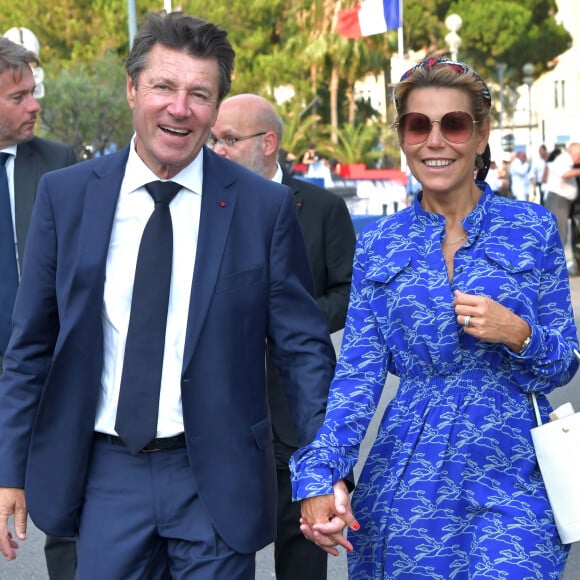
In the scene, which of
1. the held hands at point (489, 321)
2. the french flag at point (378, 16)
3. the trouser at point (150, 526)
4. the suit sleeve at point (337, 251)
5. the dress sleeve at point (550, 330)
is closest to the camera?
the held hands at point (489, 321)

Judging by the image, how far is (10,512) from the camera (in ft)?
10.5

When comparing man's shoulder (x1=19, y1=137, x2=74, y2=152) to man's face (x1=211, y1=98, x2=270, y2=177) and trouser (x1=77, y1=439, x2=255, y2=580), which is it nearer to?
man's face (x1=211, y1=98, x2=270, y2=177)

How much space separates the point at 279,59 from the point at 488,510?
50.3 metres

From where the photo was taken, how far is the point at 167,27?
3205 mm

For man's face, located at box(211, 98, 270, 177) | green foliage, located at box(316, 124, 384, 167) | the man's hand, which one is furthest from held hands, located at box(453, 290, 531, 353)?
green foliage, located at box(316, 124, 384, 167)

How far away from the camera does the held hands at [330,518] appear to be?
9.58ft

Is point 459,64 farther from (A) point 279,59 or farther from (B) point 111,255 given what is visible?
(A) point 279,59

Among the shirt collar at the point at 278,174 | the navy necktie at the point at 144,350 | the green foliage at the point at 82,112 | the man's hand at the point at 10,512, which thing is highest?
the green foliage at the point at 82,112

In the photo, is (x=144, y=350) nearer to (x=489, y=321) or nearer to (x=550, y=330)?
(x=489, y=321)

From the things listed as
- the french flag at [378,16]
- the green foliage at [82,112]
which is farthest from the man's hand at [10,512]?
the green foliage at [82,112]

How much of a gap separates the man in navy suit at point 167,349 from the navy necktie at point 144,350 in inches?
0.6

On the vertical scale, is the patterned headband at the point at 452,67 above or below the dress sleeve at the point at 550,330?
above

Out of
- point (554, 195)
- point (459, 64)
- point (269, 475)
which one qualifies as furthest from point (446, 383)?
point (554, 195)

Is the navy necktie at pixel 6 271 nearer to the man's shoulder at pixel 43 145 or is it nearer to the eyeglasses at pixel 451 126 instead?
the man's shoulder at pixel 43 145
